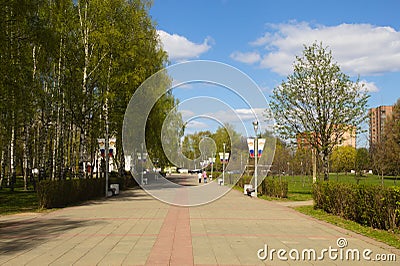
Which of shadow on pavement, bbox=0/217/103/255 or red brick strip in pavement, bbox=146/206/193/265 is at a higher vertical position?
red brick strip in pavement, bbox=146/206/193/265

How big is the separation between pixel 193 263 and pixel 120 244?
2.40 meters

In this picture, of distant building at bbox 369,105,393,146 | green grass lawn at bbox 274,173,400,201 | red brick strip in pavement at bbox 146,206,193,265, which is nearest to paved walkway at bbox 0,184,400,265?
red brick strip in pavement at bbox 146,206,193,265

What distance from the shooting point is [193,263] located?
7.18 m

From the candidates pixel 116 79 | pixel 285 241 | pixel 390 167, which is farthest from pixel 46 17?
pixel 390 167

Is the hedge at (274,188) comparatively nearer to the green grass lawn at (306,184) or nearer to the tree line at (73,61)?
the green grass lawn at (306,184)

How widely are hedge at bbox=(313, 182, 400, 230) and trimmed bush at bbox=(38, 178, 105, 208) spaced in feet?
35.2

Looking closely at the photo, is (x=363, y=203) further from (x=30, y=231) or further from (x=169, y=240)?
(x=30, y=231)

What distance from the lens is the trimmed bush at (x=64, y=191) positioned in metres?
17.4

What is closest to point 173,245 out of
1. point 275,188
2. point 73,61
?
point 275,188

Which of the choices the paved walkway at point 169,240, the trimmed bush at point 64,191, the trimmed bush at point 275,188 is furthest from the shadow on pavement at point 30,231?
the trimmed bush at point 275,188

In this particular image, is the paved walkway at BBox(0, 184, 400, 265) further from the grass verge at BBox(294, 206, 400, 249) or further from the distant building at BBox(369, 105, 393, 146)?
the distant building at BBox(369, 105, 393, 146)

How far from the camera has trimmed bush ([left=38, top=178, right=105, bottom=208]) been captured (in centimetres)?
1744

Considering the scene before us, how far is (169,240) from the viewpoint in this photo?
9.54 m

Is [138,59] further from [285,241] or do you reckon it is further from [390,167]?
[390,167]
